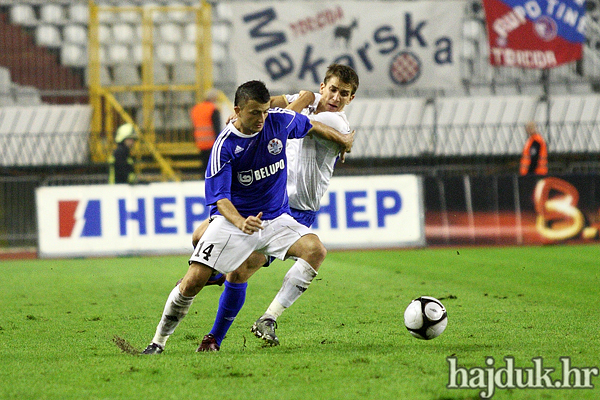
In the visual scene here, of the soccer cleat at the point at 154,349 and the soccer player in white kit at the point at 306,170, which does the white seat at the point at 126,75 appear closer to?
the soccer player in white kit at the point at 306,170

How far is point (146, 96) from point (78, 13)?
3659 millimetres

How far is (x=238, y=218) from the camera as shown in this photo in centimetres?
513

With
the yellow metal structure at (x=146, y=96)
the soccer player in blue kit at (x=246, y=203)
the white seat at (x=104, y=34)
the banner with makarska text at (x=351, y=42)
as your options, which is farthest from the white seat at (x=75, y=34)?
the soccer player in blue kit at (x=246, y=203)

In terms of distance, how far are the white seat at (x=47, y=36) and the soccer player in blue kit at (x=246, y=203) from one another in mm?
14515

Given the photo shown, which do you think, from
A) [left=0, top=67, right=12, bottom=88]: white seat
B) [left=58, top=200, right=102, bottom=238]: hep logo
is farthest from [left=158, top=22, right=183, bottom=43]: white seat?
[left=58, top=200, right=102, bottom=238]: hep logo

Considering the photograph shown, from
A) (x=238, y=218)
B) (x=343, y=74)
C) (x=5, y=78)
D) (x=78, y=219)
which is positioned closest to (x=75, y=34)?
(x=5, y=78)

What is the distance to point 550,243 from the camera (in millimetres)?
14008

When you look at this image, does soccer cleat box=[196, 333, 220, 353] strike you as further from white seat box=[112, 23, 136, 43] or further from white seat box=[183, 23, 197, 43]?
white seat box=[183, 23, 197, 43]

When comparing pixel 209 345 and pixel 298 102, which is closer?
pixel 209 345

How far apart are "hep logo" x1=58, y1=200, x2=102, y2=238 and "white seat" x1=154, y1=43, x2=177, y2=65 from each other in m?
5.89

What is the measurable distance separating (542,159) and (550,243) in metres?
1.97

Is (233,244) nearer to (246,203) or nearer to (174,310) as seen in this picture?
(246,203)

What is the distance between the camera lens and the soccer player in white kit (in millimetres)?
5680

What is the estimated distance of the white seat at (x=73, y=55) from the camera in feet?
61.0
